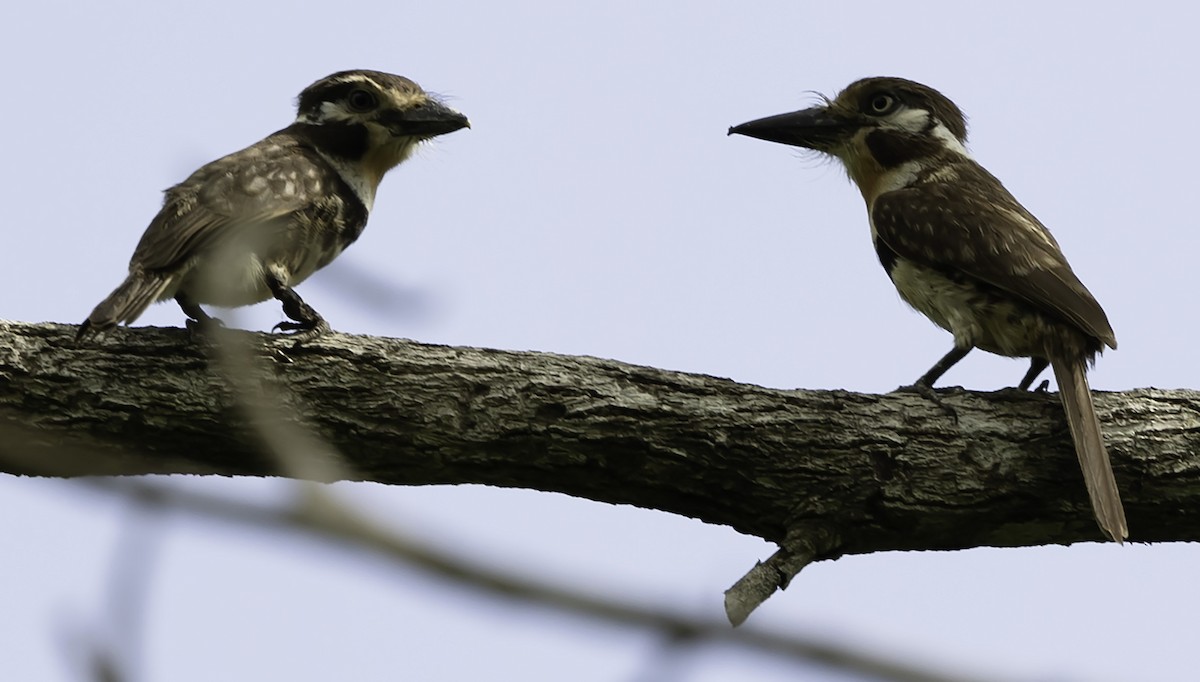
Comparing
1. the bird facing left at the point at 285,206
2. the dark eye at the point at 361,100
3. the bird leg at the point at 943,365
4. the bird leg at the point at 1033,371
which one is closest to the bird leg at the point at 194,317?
the bird facing left at the point at 285,206

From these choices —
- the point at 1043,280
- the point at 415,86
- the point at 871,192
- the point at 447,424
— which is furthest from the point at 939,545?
the point at 415,86

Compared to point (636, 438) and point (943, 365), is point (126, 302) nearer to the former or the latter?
point (636, 438)

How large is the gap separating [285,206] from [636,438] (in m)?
1.82

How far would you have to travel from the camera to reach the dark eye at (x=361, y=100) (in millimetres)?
6086

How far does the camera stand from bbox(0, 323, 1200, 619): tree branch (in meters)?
4.23

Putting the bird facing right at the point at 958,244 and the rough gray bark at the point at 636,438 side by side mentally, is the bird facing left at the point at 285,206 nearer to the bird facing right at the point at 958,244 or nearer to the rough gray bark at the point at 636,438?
the rough gray bark at the point at 636,438

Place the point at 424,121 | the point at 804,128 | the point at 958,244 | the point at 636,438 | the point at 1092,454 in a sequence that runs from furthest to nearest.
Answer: the point at 804,128, the point at 424,121, the point at 958,244, the point at 636,438, the point at 1092,454

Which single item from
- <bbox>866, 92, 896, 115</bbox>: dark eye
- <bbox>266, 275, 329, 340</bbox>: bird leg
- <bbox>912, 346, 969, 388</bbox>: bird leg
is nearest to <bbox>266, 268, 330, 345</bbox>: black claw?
<bbox>266, 275, 329, 340</bbox>: bird leg

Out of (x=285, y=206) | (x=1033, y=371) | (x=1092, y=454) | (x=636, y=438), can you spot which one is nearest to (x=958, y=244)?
(x=1033, y=371)

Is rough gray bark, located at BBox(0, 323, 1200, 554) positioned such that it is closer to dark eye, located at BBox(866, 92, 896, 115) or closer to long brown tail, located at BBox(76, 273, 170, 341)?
long brown tail, located at BBox(76, 273, 170, 341)

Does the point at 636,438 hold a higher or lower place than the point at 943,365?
lower

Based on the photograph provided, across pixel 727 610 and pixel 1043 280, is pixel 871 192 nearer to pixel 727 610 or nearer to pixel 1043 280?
pixel 1043 280

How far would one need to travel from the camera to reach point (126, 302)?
14.6ft

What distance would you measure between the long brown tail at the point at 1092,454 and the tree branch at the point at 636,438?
110 millimetres
